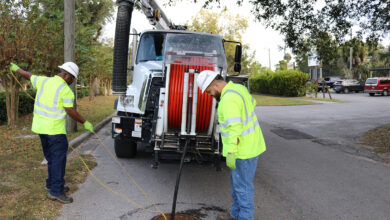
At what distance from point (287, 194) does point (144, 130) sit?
247 centimetres

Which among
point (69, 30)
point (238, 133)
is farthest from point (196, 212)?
point (69, 30)

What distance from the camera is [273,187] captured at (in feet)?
17.0

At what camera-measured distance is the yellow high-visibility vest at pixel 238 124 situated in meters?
3.29

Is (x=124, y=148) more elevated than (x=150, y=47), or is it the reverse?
(x=150, y=47)

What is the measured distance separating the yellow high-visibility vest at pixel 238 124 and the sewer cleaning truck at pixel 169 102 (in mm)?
1029

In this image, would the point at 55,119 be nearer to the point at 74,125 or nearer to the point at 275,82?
the point at 74,125

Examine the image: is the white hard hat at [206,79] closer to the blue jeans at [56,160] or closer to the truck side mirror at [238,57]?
the blue jeans at [56,160]

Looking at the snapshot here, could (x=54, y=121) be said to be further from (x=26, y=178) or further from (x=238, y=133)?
(x=238, y=133)

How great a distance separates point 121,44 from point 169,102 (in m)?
1.77

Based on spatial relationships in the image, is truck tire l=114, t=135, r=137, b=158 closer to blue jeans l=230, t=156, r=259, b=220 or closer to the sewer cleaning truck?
the sewer cleaning truck

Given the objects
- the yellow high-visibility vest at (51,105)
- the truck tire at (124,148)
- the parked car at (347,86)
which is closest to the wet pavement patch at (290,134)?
the truck tire at (124,148)

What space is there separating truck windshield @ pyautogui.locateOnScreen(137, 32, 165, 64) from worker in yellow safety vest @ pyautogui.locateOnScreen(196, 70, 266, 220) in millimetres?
3539

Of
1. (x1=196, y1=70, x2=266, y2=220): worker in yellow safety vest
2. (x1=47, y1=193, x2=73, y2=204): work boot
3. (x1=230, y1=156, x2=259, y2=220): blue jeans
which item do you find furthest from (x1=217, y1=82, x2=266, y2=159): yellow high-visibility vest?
(x1=47, y1=193, x2=73, y2=204): work boot

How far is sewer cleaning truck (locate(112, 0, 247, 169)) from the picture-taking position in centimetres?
460
